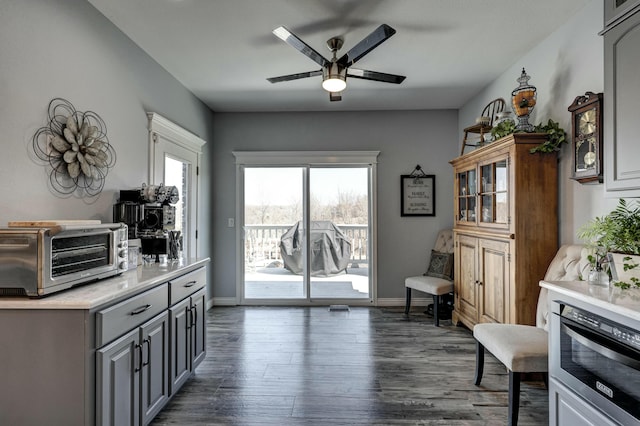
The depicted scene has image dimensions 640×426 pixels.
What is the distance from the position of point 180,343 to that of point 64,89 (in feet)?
6.02

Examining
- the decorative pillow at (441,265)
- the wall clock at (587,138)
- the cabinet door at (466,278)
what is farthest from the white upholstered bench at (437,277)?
the wall clock at (587,138)

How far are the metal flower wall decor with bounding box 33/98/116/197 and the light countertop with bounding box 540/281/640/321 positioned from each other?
9.52ft

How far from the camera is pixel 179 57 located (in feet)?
10.6

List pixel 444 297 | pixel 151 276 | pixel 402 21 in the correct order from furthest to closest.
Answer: pixel 444 297 → pixel 402 21 → pixel 151 276

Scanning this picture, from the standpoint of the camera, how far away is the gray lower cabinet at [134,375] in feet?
5.18

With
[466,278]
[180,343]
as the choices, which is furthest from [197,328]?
[466,278]

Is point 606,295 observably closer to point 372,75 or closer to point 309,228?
point 372,75

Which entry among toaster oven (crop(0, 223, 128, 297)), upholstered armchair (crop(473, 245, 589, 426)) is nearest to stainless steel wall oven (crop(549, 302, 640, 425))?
upholstered armchair (crop(473, 245, 589, 426))

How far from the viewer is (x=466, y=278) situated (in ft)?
12.3

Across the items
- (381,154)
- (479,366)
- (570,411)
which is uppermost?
(381,154)

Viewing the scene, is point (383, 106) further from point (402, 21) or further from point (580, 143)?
point (580, 143)

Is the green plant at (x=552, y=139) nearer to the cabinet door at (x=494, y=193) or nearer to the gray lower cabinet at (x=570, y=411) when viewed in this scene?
the cabinet door at (x=494, y=193)

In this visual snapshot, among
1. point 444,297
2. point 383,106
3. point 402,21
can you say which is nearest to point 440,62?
point 402,21

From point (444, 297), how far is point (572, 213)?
7.27 feet
